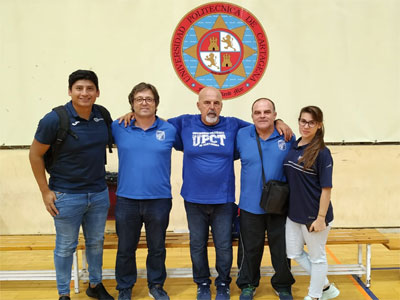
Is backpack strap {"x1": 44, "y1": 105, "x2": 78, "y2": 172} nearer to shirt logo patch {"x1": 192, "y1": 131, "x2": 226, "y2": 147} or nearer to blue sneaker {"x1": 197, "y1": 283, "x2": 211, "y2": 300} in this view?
shirt logo patch {"x1": 192, "y1": 131, "x2": 226, "y2": 147}

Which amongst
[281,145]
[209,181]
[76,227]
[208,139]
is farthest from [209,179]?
[76,227]

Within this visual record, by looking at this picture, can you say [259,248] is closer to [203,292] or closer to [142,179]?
[203,292]

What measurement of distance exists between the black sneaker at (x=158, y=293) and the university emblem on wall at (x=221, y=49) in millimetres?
2585

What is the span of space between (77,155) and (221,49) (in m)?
2.67

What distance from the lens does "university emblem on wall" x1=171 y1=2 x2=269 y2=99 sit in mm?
4520

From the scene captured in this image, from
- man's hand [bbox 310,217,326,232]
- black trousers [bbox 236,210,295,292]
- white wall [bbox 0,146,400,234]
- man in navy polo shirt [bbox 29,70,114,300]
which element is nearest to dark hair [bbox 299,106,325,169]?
man's hand [bbox 310,217,326,232]

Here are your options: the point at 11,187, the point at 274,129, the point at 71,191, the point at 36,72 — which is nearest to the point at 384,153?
the point at 274,129

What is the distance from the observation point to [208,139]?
2795 mm

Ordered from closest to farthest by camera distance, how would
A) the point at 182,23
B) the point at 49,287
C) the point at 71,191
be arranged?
the point at 71,191 → the point at 49,287 → the point at 182,23

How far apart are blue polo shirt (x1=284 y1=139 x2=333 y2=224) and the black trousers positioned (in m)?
0.20

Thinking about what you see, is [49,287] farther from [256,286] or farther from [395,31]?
[395,31]

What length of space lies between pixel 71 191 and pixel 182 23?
2813mm

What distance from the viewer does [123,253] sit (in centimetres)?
286

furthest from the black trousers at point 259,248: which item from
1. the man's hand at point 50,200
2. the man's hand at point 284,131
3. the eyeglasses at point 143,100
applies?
the man's hand at point 50,200
